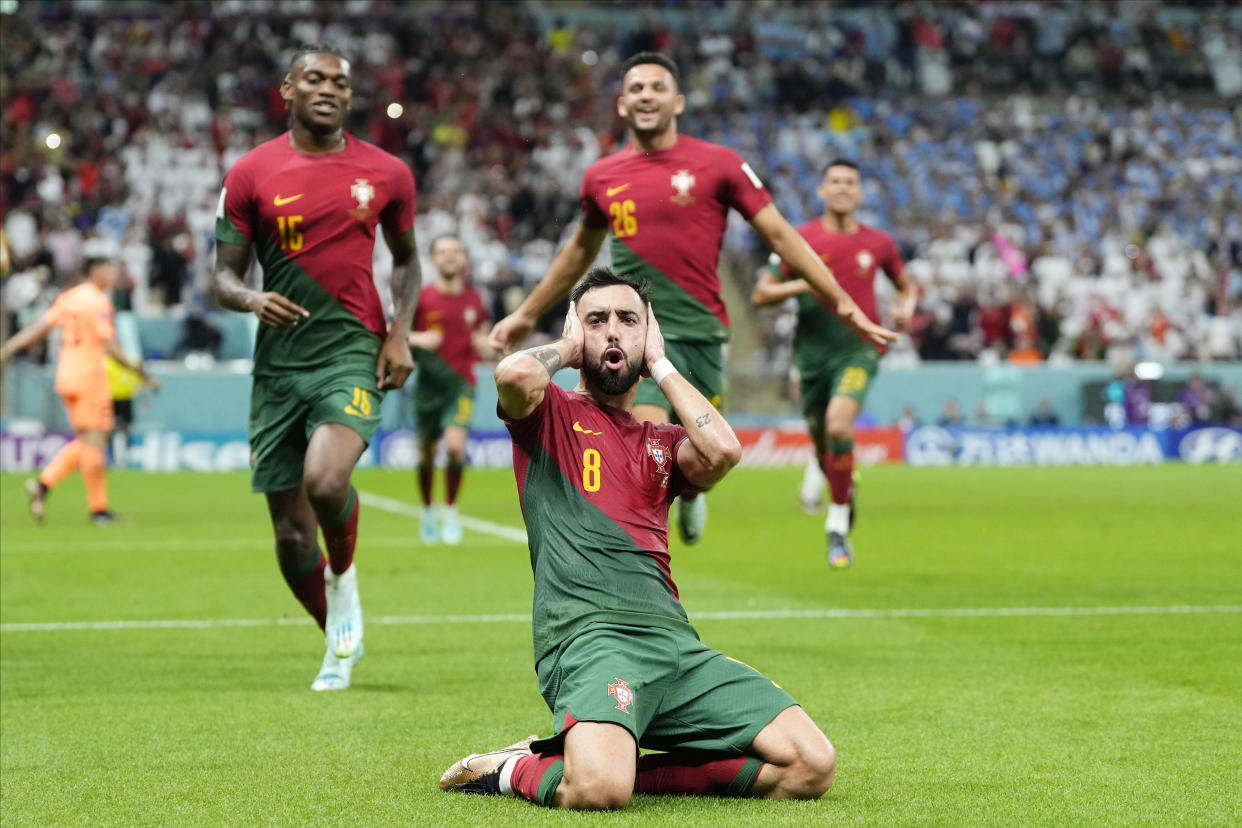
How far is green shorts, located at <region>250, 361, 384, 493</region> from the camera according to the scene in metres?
7.04

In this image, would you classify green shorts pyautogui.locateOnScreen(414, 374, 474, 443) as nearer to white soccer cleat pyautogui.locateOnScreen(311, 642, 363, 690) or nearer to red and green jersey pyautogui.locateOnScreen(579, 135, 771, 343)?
red and green jersey pyautogui.locateOnScreen(579, 135, 771, 343)

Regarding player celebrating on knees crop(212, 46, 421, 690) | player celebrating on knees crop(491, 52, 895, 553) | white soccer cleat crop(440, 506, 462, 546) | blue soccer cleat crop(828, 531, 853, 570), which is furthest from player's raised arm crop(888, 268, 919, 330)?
player celebrating on knees crop(212, 46, 421, 690)

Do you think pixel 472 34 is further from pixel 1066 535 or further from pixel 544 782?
pixel 544 782

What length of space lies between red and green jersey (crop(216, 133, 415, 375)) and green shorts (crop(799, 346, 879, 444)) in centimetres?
545

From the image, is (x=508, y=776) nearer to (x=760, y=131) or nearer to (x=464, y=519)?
(x=464, y=519)

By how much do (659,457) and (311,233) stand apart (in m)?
2.59

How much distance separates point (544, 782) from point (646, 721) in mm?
338

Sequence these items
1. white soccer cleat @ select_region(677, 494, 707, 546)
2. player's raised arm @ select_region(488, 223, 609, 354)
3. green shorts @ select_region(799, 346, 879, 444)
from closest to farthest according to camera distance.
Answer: player's raised arm @ select_region(488, 223, 609, 354)
white soccer cleat @ select_region(677, 494, 707, 546)
green shorts @ select_region(799, 346, 879, 444)

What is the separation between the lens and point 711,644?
8.13 m

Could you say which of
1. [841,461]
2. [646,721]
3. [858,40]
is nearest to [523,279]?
[858,40]

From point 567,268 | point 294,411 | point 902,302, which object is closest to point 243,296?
point 294,411

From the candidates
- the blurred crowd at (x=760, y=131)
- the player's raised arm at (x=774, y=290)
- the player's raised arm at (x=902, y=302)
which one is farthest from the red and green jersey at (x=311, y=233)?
the blurred crowd at (x=760, y=131)

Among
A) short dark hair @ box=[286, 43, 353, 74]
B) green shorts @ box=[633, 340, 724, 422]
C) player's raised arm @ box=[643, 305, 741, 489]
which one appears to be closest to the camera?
player's raised arm @ box=[643, 305, 741, 489]

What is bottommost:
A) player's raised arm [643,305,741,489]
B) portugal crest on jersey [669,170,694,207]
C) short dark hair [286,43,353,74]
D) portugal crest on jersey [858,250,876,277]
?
player's raised arm [643,305,741,489]
